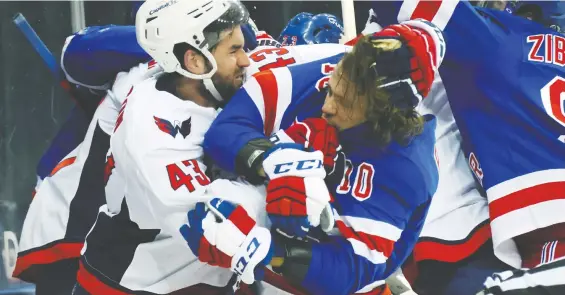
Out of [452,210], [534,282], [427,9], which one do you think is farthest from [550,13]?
[534,282]

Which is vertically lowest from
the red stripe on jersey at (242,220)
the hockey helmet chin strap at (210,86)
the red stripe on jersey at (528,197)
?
the red stripe on jersey at (528,197)

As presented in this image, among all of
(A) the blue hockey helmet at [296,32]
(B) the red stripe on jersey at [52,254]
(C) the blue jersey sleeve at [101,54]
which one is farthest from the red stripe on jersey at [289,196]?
(A) the blue hockey helmet at [296,32]

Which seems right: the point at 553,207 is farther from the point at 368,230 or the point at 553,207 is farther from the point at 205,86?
the point at 205,86

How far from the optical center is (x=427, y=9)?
1851mm

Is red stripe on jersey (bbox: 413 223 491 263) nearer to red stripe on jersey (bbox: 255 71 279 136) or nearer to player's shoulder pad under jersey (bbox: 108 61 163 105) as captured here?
red stripe on jersey (bbox: 255 71 279 136)

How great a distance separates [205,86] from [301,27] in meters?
0.89

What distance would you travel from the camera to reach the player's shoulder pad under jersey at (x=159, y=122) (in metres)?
1.53

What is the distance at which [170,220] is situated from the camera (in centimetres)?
149

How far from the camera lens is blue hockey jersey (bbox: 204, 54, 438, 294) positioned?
4.81 ft

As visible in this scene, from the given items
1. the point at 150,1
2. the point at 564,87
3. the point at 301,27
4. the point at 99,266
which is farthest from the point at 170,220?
the point at 301,27

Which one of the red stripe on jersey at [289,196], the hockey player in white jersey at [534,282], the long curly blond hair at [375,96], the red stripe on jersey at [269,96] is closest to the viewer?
the hockey player in white jersey at [534,282]

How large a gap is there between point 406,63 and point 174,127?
446mm

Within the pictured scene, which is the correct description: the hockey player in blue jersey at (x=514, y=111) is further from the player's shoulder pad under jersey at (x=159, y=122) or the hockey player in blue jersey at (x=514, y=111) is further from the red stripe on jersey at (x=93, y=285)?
the red stripe on jersey at (x=93, y=285)

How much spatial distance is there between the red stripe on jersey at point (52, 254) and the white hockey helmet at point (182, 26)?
640mm
